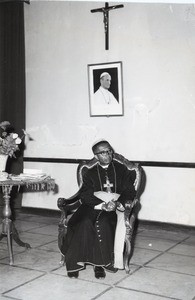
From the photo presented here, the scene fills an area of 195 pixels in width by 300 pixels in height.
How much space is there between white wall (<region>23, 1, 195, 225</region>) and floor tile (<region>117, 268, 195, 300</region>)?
168 centimetres

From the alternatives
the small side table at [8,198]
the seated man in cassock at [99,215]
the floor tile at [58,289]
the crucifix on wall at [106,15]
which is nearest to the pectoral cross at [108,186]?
the seated man in cassock at [99,215]

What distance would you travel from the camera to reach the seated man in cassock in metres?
3.70

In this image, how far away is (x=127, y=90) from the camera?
221 inches

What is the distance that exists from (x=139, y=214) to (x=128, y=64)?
2.10m

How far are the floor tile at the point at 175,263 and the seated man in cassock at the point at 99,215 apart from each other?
501 mm

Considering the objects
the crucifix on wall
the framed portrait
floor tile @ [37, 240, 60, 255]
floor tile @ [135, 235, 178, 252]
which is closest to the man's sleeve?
floor tile @ [135, 235, 178, 252]

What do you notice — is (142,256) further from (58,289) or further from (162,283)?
(58,289)

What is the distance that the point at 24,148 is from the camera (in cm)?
655

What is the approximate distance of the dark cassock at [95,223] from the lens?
146 inches

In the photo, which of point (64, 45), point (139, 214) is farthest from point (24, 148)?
point (139, 214)

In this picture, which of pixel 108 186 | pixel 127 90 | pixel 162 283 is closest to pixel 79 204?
pixel 108 186

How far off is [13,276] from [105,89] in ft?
9.87

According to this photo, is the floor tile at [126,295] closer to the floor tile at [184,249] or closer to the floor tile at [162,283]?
the floor tile at [162,283]

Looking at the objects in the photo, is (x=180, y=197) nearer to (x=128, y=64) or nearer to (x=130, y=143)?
(x=130, y=143)
